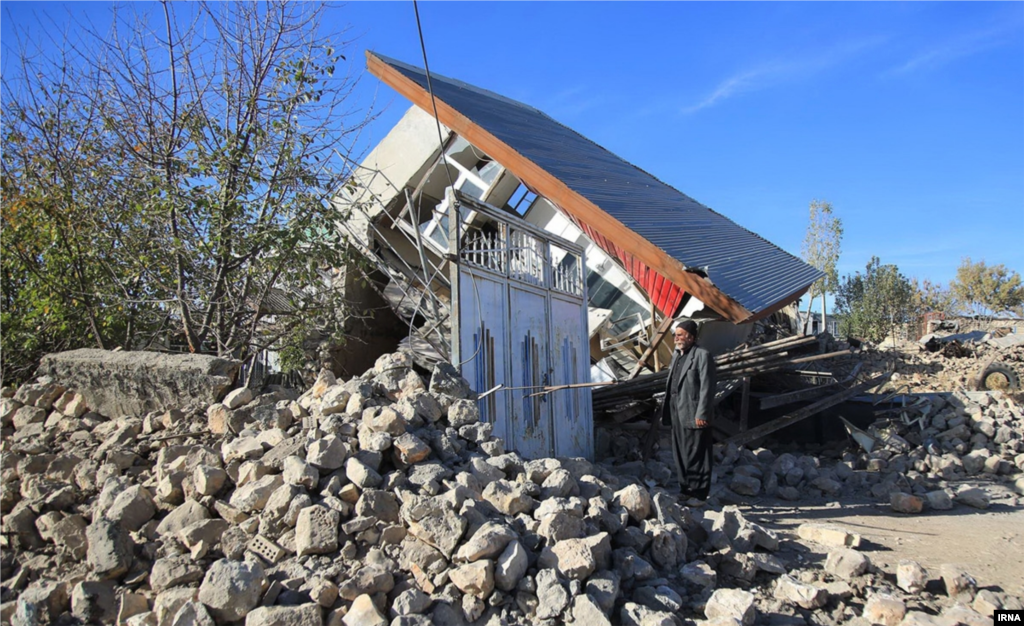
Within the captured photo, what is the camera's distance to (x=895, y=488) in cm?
665

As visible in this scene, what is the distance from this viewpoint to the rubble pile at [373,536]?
9.95 feet

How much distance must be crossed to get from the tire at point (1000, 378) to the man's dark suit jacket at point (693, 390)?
11.6 m

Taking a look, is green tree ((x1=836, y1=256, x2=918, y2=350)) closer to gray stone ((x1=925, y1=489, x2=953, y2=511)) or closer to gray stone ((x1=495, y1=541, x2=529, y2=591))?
gray stone ((x1=925, y1=489, x2=953, y2=511))

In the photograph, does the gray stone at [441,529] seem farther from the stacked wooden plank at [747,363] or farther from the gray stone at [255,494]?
the stacked wooden plank at [747,363]

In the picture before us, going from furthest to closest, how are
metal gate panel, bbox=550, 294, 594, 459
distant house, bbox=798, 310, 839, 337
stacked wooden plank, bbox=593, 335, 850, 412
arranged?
distant house, bbox=798, 310, 839, 337, stacked wooden plank, bbox=593, 335, 850, 412, metal gate panel, bbox=550, 294, 594, 459

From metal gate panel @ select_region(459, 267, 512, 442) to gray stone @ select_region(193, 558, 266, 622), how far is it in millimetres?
2496

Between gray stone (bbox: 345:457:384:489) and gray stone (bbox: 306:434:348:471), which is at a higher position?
gray stone (bbox: 306:434:348:471)

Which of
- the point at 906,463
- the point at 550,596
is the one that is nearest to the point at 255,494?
the point at 550,596

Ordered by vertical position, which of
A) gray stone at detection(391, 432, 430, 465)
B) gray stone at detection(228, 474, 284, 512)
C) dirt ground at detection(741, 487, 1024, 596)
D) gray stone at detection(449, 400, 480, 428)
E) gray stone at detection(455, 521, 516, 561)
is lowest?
dirt ground at detection(741, 487, 1024, 596)

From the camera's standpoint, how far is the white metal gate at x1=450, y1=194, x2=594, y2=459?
5.41 metres

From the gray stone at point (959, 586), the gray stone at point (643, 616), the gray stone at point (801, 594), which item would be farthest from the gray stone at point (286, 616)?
the gray stone at point (959, 586)

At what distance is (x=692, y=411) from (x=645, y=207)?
236 inches

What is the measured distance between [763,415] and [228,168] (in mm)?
7961

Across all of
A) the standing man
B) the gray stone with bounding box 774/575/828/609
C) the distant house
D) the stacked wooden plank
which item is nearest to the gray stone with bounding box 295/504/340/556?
the gray stone with bounding box 774/575/828/609
